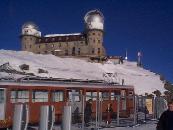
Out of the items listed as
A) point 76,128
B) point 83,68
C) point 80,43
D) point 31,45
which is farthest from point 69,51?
point 76,128

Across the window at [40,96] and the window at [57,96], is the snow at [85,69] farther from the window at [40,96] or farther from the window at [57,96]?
the window at [40,96]

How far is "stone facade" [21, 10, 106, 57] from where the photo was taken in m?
117

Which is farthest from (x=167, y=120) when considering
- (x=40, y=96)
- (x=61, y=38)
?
(x=61, y=38)

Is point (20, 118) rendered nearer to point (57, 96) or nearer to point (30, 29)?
point (57, 96)

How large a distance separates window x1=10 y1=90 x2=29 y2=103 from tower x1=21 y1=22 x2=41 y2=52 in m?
103

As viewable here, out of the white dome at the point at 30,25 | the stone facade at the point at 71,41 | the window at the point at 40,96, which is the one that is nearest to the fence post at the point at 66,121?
the window at the point at 40,96

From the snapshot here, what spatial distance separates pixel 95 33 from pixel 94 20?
185 inches

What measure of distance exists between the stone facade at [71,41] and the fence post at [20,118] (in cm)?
9930

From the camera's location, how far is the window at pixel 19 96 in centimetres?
2306

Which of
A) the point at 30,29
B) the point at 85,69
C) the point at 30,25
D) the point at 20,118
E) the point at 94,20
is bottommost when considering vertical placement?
the point at 20,118

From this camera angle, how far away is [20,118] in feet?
47.0

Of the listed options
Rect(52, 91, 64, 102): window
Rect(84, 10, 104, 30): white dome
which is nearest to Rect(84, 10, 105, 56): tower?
Rect(84, 10, 104, 30): white dome

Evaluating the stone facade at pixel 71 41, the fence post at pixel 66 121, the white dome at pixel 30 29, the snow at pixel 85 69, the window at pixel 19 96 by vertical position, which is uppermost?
the white dome at pixel 30 29

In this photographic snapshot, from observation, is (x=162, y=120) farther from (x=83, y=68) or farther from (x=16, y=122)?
(x=83, y=68)
